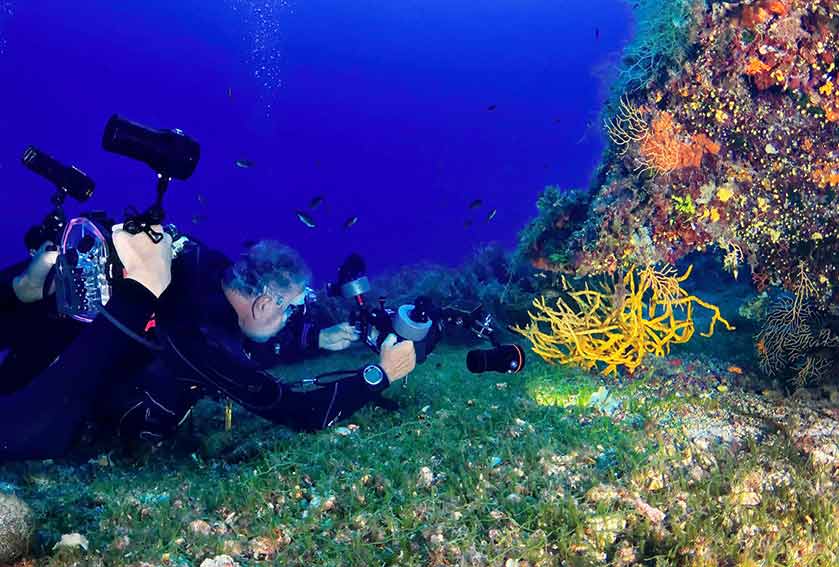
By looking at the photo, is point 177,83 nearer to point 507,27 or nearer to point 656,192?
point 507,27

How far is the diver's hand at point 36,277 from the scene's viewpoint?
14.6 ft

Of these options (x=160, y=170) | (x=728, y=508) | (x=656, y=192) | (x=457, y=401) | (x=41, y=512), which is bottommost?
(x=41, y=512)

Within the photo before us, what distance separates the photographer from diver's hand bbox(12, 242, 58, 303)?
A: 175 inches

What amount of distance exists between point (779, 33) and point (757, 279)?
2633 mm

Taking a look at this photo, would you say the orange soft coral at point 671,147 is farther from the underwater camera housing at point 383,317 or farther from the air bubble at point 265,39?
the air bubble at point 265,39

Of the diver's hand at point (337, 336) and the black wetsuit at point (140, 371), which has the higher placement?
the diver's hand at point (337, 336)

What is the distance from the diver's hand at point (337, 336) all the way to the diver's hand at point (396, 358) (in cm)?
96

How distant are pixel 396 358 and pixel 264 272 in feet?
4.55

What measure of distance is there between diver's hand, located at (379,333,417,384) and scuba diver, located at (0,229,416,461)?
1cm

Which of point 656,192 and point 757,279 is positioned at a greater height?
point 656,192

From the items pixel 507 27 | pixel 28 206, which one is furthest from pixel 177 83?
pixel 507 27

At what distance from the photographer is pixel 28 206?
6494 cm

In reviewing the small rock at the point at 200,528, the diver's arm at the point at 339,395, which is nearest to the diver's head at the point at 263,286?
the diver's arm at the point at 339,395

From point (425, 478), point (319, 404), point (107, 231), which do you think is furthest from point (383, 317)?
point (107, 231)
